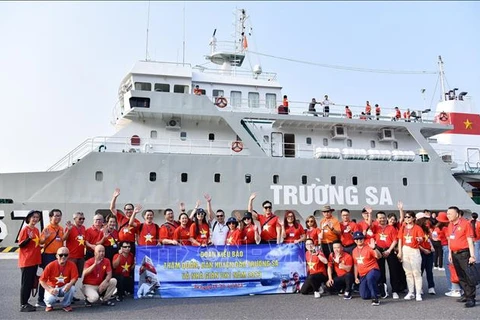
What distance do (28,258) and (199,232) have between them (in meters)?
2.93

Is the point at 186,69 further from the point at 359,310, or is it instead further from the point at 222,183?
the point at 359,310

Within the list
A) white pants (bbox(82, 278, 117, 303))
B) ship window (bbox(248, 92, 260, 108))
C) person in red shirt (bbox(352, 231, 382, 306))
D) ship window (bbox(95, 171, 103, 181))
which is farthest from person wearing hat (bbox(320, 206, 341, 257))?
ship window (bbox(248, 92, 260, 108))

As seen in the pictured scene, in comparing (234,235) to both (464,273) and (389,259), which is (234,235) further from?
(464,273)

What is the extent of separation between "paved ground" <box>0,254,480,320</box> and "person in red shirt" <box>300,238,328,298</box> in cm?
24

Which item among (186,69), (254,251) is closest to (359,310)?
(254,251)

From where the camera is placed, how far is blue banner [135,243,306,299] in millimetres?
7098

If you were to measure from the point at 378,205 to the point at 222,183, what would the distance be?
641 cm

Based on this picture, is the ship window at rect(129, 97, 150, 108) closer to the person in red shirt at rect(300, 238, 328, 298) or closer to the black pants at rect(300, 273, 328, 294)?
the person in red shirt at rect(300, 238, 328, 298)

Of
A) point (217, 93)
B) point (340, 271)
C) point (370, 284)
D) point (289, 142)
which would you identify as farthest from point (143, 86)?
point (370, 284)

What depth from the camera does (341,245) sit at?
23.9 feet

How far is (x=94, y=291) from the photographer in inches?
250

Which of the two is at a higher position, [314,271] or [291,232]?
[291,232]

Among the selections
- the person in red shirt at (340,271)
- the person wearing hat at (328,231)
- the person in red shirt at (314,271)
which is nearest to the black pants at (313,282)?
the person in red shirt at (314,271)

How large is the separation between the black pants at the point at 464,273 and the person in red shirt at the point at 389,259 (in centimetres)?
108
